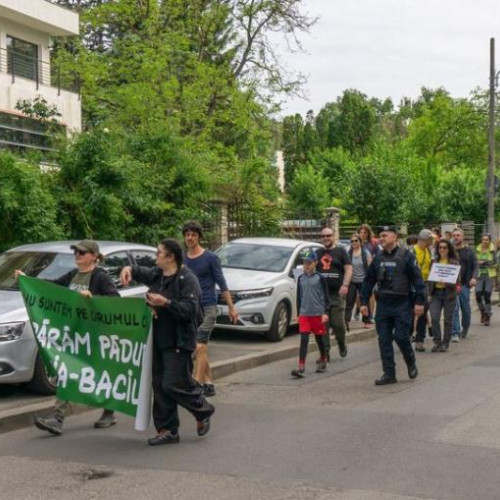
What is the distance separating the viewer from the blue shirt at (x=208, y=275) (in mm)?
10141

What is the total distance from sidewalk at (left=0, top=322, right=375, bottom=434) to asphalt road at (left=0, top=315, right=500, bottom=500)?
0.17 metres

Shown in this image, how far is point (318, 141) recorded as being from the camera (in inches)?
3344

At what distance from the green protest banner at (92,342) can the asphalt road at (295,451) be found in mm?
402

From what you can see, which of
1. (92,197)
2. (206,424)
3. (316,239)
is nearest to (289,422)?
(206,424)

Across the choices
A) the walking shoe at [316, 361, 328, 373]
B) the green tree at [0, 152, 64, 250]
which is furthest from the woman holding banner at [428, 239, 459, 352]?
the green tree at [0, 152, 64, 250]

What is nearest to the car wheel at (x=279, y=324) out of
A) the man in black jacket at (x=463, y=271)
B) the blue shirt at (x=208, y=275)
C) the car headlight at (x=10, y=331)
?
the man in black jacket at (x=463, y=271)

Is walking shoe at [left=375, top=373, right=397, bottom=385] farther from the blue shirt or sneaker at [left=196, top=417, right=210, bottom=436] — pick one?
sneaker at [left=196, top=417, right=210, bottom=436]

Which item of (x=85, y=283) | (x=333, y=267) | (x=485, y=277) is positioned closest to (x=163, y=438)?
(x=85, y=283)

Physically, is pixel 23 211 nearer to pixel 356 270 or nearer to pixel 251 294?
pixel 251 294

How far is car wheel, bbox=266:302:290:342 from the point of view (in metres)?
14.9

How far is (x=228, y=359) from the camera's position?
12734 millimetres

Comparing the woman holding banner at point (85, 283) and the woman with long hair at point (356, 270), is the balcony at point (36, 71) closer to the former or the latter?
the woman with long hair at point (356, 270)

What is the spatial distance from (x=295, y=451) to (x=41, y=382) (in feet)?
11.1

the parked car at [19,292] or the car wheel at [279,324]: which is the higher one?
the parked car at [19,292]
